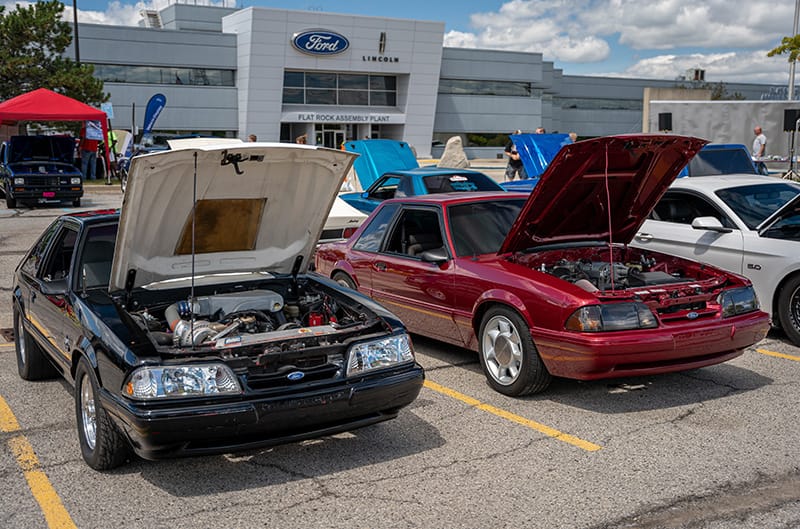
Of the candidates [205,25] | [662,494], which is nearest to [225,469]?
[662,494]

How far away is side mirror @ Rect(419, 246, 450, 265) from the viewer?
6785mm

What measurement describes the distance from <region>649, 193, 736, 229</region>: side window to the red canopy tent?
59.9 ft

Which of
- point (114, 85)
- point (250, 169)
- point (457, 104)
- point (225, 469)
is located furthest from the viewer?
point (457, 104)

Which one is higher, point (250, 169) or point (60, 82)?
point (60, 82)

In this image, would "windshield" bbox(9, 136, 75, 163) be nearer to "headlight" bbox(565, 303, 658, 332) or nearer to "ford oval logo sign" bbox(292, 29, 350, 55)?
"headlight" bbox(565, 303, 658, 332)

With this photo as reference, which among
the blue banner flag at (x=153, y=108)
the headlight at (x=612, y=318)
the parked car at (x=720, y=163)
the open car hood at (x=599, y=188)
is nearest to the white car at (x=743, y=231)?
the open car hood at (x=599, y=188)

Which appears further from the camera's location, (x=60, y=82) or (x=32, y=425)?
(x=60, y=82)

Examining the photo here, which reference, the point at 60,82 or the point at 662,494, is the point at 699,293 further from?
the point at 60,82

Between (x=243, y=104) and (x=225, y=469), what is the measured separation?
49190 mm

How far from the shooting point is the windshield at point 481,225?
687cm

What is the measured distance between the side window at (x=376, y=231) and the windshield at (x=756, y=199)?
140 inches

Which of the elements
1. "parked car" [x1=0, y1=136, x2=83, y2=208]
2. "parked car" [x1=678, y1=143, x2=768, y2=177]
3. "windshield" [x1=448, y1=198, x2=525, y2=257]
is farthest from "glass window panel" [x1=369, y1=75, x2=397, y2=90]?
"windshield" [x1=448, y1=198, x2=525, y2=257]

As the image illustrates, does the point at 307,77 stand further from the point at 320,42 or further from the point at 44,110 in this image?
the point at 44,110

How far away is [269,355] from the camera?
14.6 feet
